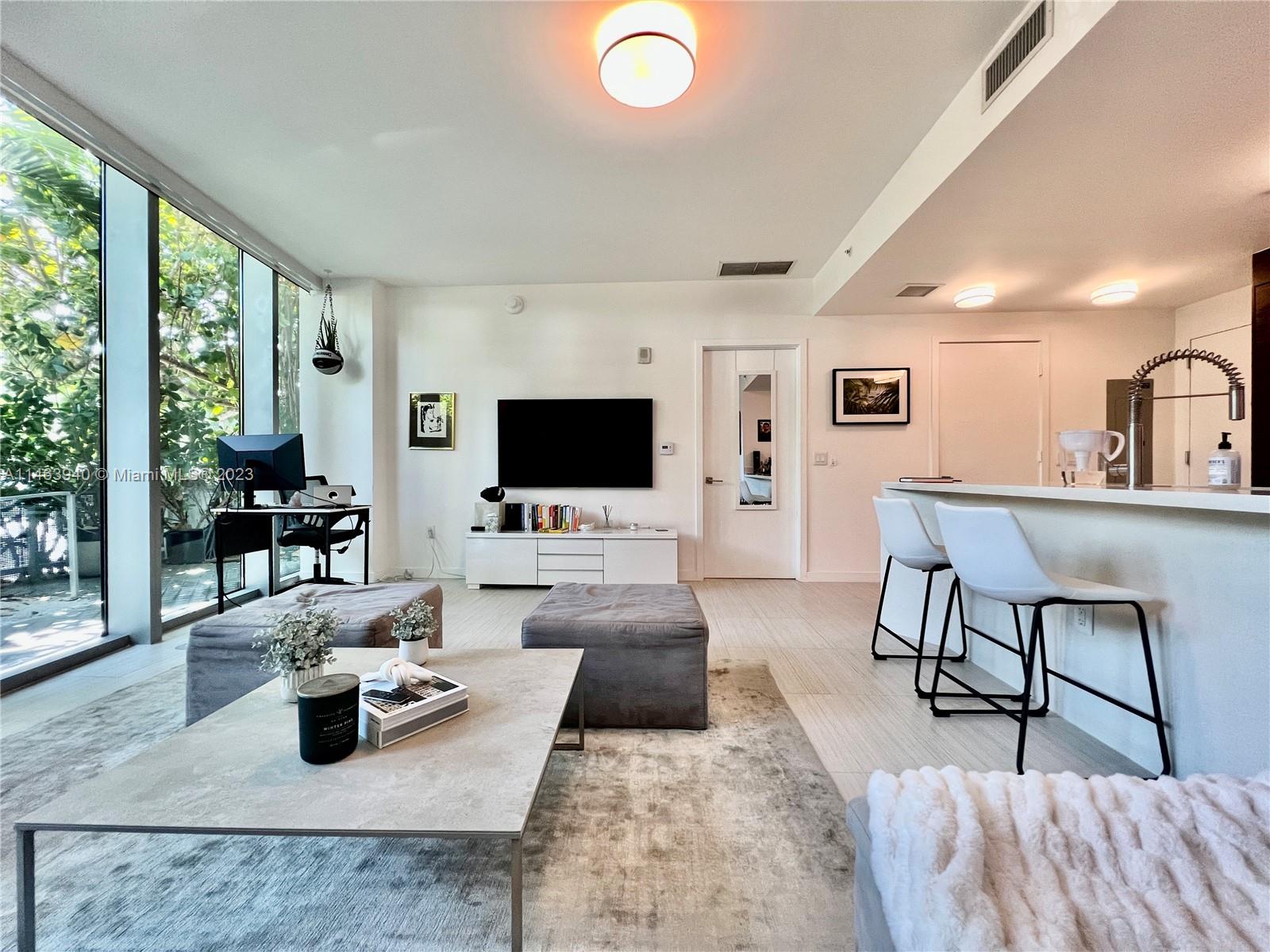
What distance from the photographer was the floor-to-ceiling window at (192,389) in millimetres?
3080

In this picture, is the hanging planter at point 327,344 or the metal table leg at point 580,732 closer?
the metal table leg at point 580,732

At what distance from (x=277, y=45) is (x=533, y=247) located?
6.36 feet

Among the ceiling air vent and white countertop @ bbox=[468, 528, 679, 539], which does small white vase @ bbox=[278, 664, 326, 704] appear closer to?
white countertop @ bbox=[468, 528, 679, 539]

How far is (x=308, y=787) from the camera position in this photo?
0.97m

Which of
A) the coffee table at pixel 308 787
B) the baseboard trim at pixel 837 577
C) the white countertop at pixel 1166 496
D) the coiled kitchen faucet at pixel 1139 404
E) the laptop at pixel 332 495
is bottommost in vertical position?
the baseboard trim at pixel 837 577

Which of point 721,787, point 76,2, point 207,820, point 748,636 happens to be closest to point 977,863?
point 721,787

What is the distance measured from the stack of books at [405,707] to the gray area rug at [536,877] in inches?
14.8

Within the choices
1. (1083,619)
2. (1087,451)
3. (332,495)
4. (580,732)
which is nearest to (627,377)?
(332,495)

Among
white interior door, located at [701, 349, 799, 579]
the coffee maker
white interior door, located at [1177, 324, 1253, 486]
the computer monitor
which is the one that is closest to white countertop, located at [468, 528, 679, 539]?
white interior door, located at [701, 349, 799, 579]

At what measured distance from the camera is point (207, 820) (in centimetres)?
88

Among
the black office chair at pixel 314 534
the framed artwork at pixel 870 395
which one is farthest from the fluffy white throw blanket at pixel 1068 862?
the framed artwork at pixel 870 395

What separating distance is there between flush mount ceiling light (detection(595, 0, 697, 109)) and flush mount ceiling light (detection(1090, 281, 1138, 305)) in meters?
3.75

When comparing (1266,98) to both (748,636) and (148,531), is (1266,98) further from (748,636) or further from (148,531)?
(148,531)

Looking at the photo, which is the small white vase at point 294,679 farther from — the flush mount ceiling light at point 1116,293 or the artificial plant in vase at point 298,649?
the flush mount ceiling light at point 1116,293
